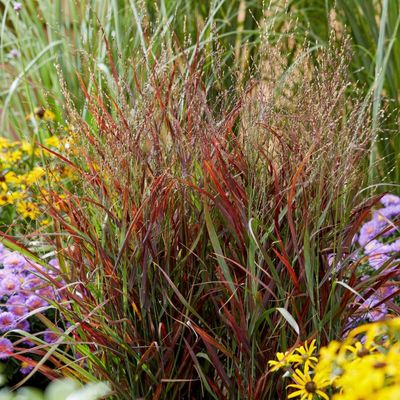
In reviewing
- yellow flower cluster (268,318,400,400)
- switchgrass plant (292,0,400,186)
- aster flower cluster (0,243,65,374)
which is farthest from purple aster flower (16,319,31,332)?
switchgrass plant (292,0,400,186)

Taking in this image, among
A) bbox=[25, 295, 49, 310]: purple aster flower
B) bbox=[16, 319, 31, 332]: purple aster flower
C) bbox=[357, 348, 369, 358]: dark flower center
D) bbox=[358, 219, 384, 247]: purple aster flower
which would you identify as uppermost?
bbox=[357, 348, 369, 358]: dark flower center

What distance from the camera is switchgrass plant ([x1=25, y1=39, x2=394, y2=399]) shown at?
2.20 m

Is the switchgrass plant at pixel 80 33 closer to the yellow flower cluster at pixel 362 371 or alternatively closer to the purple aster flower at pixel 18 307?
the purple aster flower at pixel 18 307

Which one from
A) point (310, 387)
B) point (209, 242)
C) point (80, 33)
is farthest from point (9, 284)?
point (80, 33)

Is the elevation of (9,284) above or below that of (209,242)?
below

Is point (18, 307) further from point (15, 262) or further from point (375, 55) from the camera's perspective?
point (375, 55)

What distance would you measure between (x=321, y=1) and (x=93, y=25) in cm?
148

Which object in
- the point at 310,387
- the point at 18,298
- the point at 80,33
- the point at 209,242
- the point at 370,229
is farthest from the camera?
the point at 80,33

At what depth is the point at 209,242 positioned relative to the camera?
2.36 m

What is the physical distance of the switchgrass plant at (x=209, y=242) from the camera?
220 centimetres

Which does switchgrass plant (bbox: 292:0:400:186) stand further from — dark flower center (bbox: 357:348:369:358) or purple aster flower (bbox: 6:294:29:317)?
dark flower center (bbox: 357:348:369:358)

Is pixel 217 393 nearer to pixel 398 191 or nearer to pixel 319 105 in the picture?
pixel 319 105

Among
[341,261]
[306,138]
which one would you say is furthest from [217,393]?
[306,138]

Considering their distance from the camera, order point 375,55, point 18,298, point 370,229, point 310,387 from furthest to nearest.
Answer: point 375,55 → point 370,229 → point 18,298 → point 310,387
